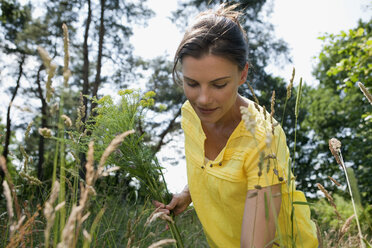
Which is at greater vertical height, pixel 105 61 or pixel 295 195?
pixel 105 61

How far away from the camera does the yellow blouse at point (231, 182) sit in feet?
5.98

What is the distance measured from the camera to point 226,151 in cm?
208

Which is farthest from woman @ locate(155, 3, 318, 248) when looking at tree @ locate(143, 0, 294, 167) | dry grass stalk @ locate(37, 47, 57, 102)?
tree @ locate(143, 0, 294, 167)

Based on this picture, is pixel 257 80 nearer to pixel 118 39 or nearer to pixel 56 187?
pixel 118 39

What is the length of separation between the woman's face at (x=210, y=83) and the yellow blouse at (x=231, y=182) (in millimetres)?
166

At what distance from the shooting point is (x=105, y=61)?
11.5m

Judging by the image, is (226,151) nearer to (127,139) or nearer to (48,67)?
(127,139)

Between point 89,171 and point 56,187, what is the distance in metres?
0.11

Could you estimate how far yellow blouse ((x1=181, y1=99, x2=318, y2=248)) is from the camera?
1821mm

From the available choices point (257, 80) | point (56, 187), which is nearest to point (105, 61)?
point (257, 80)

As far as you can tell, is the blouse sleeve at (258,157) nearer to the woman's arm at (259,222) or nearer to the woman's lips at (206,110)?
the woman's arm at (259,222)

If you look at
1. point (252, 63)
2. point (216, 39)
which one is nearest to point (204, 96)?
point (216, 39)

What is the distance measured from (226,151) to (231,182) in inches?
7.6

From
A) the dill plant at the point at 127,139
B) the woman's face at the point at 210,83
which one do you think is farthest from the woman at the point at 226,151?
the dill plant at the point at 127,139
